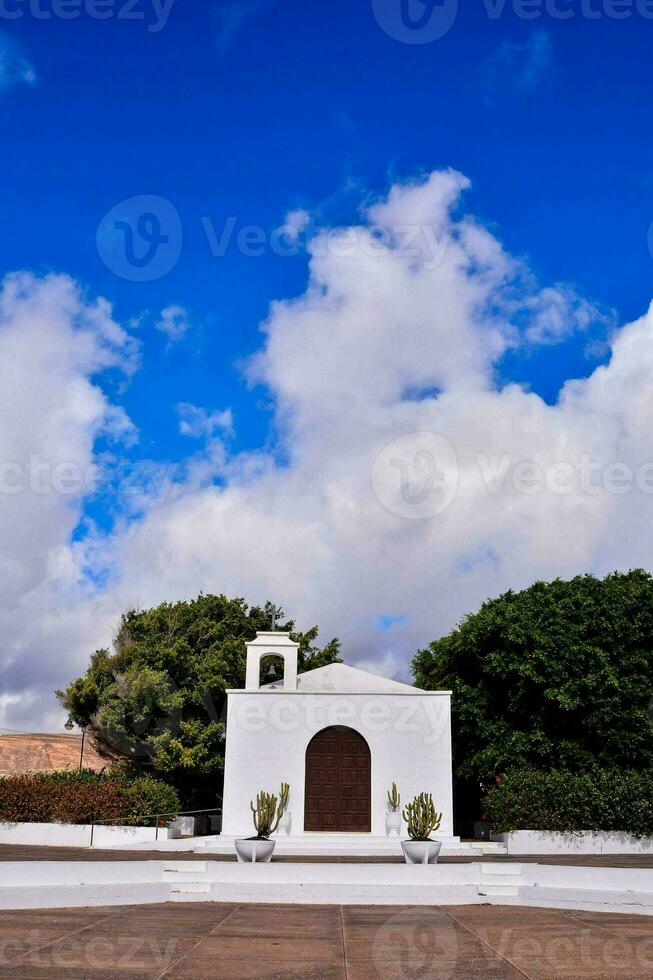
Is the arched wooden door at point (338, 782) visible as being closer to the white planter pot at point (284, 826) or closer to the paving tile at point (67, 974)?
the white planter pot at point (284, 826)

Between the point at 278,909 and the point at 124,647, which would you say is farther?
the point at 124,647

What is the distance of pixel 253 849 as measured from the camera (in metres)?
13.4

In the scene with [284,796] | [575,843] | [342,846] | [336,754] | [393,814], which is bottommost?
[342,846]

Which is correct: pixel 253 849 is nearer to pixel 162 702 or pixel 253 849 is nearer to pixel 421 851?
pixel 421 851

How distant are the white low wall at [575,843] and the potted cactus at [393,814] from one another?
9.39 ft

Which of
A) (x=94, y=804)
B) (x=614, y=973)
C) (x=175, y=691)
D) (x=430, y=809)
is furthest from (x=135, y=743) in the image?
(x=614, y=973)

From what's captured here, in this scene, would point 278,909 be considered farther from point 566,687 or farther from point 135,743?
point 135,743

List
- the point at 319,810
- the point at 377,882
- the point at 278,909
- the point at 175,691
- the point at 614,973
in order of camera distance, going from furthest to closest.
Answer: the point at 175,691, the point at 319,810, the point at 377,882, the point at 278,909, the point at 614,973

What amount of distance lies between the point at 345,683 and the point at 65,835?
8.89m

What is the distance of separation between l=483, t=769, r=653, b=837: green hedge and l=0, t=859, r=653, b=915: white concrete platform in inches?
334

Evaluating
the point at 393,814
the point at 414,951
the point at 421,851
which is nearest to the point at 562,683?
the point at 393,814

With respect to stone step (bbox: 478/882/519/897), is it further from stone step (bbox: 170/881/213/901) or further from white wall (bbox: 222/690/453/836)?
white wall (bbox: 222/690/453/836)

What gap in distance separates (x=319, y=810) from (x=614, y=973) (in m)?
15.7

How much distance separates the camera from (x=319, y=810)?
860 inches
